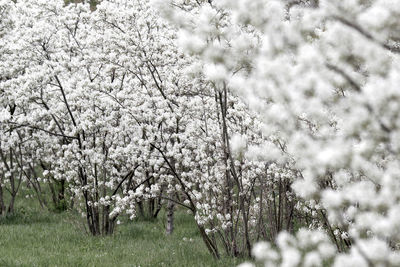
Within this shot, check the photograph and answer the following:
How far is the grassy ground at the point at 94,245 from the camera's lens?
6859 mm

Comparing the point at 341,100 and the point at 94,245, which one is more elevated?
the point at 341,100

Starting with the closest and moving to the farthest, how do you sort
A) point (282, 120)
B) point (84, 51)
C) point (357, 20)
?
point (357, 20) → point (282, 120) → point (84, 51)

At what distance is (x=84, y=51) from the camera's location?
8719mm

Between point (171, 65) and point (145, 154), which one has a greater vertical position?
point (171, 65)

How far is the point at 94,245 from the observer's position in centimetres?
790

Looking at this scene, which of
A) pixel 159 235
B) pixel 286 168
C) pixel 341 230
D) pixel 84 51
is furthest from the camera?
pixel 159 235

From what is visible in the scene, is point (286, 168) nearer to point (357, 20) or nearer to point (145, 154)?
point (145, 154)

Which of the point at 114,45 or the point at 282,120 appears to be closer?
the point at 282,120

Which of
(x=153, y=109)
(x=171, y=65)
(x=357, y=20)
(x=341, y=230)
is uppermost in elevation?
(x=171, y=65)

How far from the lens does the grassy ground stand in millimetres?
6859

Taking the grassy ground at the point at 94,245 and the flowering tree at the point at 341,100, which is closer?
the flowering tree at the point at 341,100

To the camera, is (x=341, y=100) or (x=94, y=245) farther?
(x=94, y=245)

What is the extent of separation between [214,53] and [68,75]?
21.8ft

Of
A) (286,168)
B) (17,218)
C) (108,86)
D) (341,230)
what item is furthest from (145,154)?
(17,218)
